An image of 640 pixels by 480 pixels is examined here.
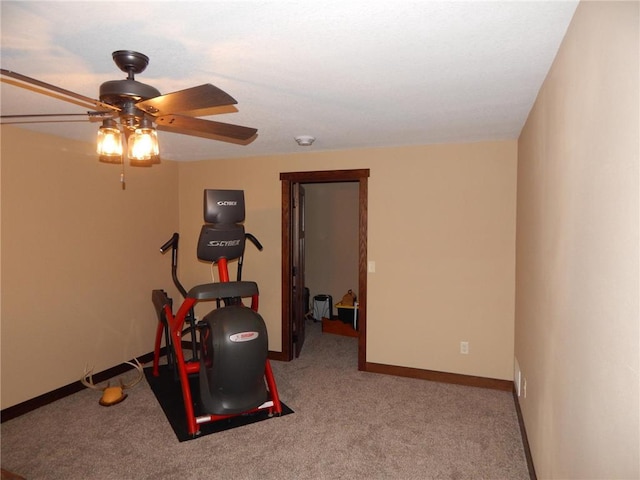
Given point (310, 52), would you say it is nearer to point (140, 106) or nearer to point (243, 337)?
point (140, 106)

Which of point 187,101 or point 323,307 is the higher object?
point 187,101

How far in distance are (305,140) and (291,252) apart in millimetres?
1402

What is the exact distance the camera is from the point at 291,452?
8.58 feet

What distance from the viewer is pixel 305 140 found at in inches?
134

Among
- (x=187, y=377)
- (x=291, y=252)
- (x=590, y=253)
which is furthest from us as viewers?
(x=291, y=252)

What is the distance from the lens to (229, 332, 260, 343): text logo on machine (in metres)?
2.80

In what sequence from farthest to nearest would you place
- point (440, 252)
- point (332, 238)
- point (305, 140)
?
point (332, 238) < point (440, 252) < point (305, 140)

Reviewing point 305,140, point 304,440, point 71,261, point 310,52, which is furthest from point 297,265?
point 310,52

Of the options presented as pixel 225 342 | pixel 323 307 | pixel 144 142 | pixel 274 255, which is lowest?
pixel 323 307

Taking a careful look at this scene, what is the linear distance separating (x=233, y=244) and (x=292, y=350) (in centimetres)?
174

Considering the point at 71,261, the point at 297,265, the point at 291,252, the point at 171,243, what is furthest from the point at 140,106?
the point at 297,265

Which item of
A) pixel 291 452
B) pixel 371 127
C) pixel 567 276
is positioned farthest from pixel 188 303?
pixel 567 276

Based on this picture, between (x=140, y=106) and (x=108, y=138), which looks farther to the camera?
(x=108, y=138)

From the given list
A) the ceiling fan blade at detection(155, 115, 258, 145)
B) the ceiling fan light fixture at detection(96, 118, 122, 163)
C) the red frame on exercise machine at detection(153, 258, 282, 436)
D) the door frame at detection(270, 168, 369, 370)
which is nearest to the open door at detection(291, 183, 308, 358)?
the door frame at detection(270, 168, 369, 370)
